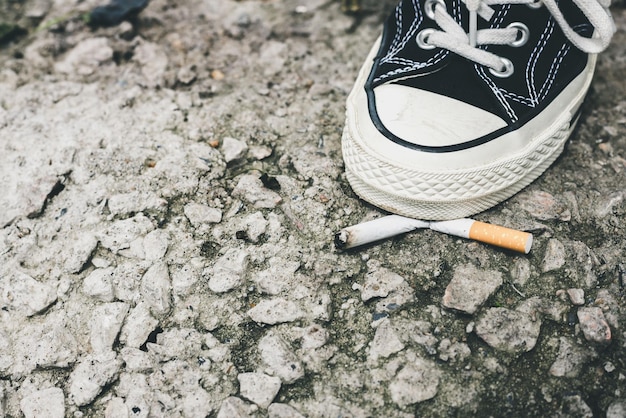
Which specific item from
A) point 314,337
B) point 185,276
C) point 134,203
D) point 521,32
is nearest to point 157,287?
point 185,276

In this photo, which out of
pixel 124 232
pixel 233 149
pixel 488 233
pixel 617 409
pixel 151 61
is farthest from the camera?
pixel 151 61

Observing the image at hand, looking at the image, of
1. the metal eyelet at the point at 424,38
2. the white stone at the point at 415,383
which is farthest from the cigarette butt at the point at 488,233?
the metal eyelet at the point at 424,38

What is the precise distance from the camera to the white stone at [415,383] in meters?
1.25

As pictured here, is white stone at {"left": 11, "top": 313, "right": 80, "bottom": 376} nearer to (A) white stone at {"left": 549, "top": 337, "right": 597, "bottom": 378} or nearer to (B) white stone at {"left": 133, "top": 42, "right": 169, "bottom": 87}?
(B) white stone at {"left": 133, "top": 42, "right": 169, "bottom": 87}

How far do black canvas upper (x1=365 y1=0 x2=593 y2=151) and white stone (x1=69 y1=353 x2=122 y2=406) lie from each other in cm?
84

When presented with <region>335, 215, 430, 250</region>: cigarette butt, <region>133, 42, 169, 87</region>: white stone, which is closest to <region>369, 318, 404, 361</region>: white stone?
<region>335, 215, 430, 250</region>: cigarette butt

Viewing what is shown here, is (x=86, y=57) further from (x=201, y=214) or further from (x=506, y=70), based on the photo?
(x=506, y=70)

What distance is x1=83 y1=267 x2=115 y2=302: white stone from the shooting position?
1.44 m

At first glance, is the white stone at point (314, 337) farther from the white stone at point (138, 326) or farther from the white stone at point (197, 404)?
the white stone at point (138, 326)

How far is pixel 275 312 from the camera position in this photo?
1.39 metres

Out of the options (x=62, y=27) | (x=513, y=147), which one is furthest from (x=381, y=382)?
(x=62, y=27)

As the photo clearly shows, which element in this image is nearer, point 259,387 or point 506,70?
point 259,387

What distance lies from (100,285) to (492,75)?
1.11 m

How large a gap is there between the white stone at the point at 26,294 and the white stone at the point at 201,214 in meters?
0.38
